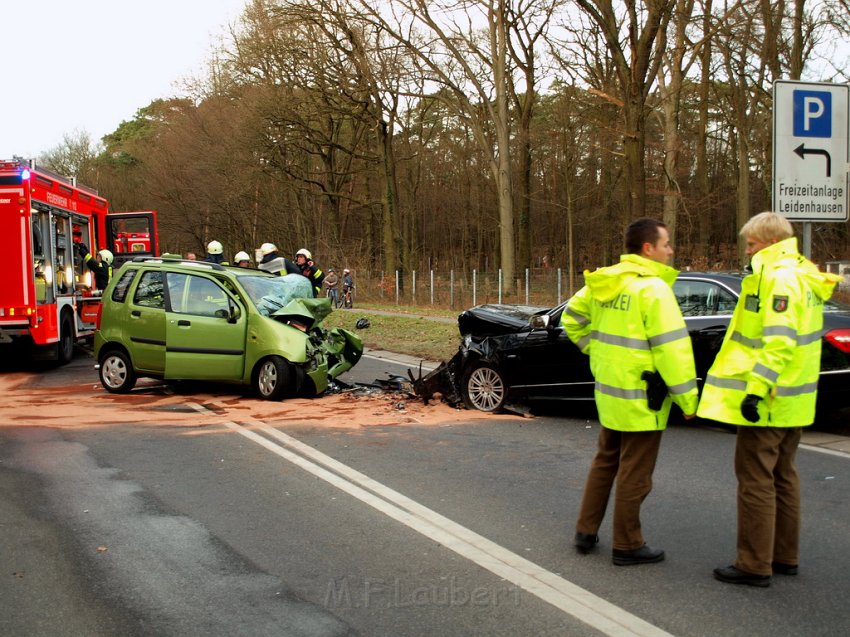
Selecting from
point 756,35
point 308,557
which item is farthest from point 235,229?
point 308,557

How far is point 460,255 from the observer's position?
56.3m

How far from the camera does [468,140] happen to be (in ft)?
156

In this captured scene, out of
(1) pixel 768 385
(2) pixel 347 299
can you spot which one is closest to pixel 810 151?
(1) pixel 768 385

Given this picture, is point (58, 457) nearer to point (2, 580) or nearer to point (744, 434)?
point (2, 580)

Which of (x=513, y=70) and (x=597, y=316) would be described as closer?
(x=597, y=316)

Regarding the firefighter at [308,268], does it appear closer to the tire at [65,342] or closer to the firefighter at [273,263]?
the firefighter at [273,263]

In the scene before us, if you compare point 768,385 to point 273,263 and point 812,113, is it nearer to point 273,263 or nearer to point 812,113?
point 812,113

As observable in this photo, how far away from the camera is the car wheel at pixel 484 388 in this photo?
9.59 m

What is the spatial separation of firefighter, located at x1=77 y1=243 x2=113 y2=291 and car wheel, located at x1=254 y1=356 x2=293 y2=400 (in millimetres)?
7983

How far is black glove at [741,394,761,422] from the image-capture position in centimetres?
412

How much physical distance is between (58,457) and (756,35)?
20230 millimetres

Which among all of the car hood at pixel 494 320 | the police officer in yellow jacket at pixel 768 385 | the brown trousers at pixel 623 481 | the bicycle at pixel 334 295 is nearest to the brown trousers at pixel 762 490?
the police officer in yellow jacket at pixel 768 385

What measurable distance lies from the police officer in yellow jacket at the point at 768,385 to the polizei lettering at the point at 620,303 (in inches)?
20.4

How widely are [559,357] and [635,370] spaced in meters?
4.62
